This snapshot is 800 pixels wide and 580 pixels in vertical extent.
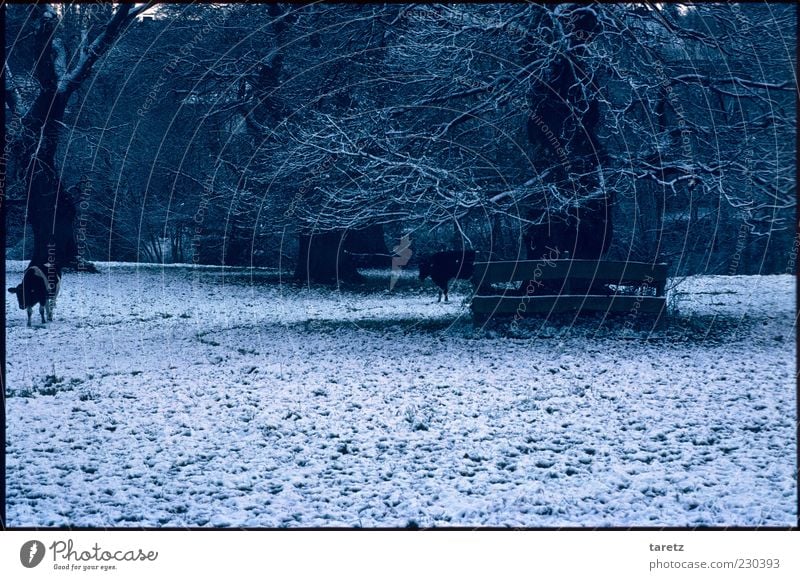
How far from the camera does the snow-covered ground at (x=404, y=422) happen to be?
21.6ft

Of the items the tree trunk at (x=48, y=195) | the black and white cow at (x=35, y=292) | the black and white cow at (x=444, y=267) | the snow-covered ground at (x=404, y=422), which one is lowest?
the snow-covered ground at (x=404, y=422)

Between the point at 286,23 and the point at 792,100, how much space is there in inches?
408

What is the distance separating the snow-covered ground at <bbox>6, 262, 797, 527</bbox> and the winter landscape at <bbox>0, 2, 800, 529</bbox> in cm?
5

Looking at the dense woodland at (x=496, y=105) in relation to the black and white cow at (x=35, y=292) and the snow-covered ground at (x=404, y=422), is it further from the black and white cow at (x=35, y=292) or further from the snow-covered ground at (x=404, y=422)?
the snow-covered ground at (x=404, y=422)

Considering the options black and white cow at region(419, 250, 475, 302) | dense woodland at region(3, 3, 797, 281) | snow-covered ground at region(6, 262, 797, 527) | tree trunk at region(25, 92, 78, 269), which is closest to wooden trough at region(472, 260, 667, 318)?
snow-covered ground at region(6, 262, 797, 527)

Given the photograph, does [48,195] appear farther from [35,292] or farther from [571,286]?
[571,286]

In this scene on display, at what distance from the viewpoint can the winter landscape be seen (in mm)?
7102

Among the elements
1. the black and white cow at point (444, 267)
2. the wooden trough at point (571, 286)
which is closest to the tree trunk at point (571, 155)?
the wooden trough at point (571, 286)

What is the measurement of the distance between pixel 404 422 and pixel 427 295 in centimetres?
1149

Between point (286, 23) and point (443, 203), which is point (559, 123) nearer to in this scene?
point (443, 203)

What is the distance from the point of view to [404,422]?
879 cm

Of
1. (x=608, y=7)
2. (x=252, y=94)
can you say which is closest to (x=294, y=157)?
(x=252, y=94)

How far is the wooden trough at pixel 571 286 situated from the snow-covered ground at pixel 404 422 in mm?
364

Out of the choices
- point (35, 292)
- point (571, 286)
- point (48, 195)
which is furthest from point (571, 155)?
point (48, 195)
